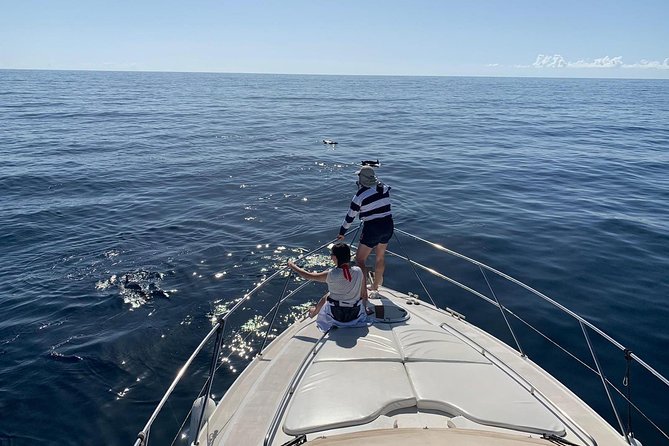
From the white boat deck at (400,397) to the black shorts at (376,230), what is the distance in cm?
189

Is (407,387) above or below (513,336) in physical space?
above

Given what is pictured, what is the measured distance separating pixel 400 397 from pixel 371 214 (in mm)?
3559

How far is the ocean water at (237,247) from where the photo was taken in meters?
7.38

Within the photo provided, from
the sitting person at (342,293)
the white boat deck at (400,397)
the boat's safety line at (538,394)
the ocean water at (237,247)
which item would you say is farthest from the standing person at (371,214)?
the ocean water at (237,247)

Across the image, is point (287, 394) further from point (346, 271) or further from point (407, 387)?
point (346, 271)

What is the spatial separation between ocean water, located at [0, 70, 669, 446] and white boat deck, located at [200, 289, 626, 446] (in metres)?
2.42

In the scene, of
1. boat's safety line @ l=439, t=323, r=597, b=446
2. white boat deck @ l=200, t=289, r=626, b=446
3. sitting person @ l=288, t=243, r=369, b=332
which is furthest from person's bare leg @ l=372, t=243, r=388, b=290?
boat's safety line @ l=439, t=323, r=597, b=446

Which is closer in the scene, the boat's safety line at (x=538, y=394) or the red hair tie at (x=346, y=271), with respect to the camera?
the boat's safety line at (x=538, y=394)

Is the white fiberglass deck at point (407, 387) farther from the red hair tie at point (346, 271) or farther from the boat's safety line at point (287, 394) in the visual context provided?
the red hair tie at point (346, 271)

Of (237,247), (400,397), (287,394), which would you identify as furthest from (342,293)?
(237,247)

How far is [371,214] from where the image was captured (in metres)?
7.23

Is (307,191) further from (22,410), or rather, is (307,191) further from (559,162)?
(559,162)

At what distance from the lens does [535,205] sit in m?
16.2

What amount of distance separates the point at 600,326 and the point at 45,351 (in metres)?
11.6
